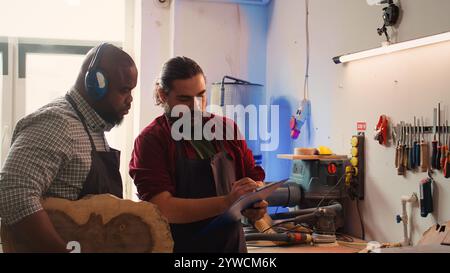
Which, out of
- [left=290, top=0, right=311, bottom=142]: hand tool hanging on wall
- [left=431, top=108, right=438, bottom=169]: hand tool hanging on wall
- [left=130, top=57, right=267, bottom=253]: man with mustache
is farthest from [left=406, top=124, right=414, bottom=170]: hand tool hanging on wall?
[left=290, top=0, right=311, bottom=142]: hand tool hanging on wall

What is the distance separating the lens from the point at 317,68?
2.54 meters

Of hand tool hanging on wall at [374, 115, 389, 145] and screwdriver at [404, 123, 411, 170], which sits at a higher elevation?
hand tool hanging on wall at [374, 115, 389, 145]

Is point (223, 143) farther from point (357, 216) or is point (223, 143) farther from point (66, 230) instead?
point (357, 216)

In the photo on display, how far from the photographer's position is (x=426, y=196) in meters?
1.70

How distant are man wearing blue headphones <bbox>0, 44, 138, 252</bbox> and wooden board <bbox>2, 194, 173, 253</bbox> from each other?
2 cm

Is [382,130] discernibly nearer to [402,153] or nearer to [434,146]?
[402,153]

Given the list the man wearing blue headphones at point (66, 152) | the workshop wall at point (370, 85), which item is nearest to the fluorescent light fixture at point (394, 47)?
the workshop wall at point (370, 85)

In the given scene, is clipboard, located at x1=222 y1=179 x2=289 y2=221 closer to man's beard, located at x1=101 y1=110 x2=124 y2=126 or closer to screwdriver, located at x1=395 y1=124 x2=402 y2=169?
man's beard, located at x1=101 y1=110 x2=124 y2=126

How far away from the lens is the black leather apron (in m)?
1.05

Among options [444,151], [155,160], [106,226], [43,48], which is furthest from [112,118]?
[43,48]

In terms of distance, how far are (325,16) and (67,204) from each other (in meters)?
1.91

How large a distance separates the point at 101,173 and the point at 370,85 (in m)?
1.40

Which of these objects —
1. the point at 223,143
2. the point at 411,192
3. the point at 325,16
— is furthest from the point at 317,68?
the point at 223,143

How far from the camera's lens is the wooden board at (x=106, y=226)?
3.02ft
